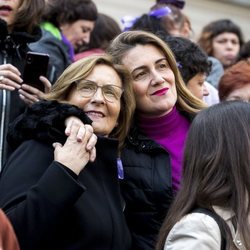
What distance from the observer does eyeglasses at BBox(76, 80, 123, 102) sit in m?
4.36

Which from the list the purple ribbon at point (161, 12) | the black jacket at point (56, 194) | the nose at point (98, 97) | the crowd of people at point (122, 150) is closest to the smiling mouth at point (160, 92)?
the crowd of people at point (122, 150)

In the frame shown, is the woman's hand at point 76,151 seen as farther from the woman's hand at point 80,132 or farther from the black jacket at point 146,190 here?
the black jacket at point 146,190

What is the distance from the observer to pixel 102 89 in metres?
4.42

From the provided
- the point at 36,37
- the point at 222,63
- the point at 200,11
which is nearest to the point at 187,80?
the point at 36,37

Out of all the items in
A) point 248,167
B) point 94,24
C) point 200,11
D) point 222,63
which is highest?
point 248,167

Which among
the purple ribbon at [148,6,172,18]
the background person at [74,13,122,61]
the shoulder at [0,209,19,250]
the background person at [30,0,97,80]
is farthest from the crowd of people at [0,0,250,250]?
the background person at [74,13,122,61]

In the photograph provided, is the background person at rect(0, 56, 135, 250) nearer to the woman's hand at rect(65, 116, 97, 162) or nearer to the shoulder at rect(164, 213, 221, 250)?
the woman's hand at rect(65, 116, 97, 162)

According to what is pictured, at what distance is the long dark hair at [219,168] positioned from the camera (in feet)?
11.4

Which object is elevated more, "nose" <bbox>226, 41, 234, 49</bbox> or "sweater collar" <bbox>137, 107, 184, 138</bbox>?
"sweater collar" <bbox>137, 107, 184, 138</bbox>

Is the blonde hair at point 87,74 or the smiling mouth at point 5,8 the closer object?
the blonde hair at point 87,74

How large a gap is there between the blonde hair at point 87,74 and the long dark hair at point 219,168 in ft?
2.97

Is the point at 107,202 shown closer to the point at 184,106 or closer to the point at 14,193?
the point at 14,193

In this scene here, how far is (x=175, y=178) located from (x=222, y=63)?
3.46m

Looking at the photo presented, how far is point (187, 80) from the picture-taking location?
537cm
